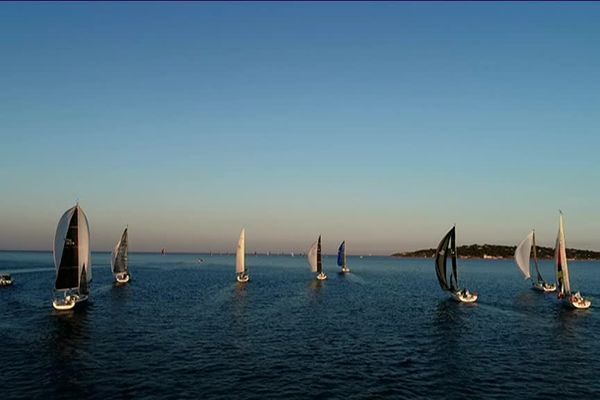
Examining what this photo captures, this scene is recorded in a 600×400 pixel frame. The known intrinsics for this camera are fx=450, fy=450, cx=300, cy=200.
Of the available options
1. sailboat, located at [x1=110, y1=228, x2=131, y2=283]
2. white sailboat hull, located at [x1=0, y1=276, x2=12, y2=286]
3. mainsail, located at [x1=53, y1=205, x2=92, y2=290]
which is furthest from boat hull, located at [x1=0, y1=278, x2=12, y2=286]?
mainsail, located at [x1=53, y1=205, x2=92, y2=290]

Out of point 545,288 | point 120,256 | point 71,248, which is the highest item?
point 71,248

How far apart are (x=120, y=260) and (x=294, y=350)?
8499cm

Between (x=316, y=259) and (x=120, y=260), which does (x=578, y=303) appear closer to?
(x=316, y=259)

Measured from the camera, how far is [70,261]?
65.9 m

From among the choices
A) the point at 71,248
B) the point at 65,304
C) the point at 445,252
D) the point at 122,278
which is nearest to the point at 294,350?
the point at 65,304

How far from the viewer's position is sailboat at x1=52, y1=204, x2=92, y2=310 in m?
63.9

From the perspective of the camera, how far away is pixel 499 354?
1718 inches

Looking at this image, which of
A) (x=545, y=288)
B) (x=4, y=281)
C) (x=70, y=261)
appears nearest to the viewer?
(x=70, y=261)

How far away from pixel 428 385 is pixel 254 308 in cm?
4070

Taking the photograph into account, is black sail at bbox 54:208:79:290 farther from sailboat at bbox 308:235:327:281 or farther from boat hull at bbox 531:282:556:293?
boat hull at bbox 531:282:556:293

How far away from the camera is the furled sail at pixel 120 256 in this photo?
11212 centimetres

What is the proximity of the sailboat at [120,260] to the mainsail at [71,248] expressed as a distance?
4496 centimetres

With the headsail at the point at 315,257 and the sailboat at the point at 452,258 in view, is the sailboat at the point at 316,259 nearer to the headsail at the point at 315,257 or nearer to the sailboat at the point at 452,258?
the headsail at the point at 315,257

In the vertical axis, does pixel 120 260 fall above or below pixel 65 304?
above
